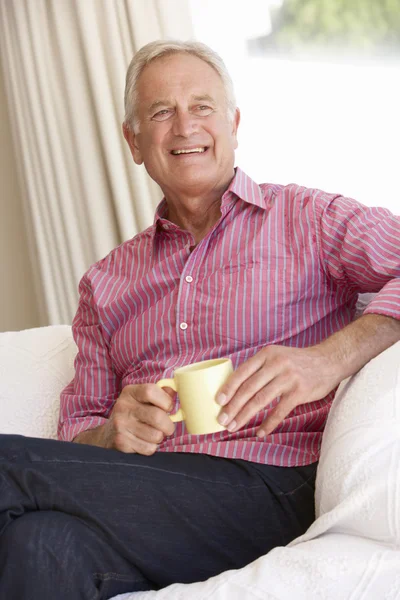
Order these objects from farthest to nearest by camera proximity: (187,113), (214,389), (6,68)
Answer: (6,68)
(187,113)
(214,389)

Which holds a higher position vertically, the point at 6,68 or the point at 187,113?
the point at 6,68

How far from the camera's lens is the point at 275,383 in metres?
1.23

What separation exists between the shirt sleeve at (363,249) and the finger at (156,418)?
401mm

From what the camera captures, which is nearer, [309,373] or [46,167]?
[309,373]

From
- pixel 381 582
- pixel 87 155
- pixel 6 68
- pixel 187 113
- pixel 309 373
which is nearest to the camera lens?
pixel 381 582

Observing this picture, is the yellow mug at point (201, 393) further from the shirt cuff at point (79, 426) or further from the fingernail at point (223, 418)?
the shirt cuff at point (79, 426)

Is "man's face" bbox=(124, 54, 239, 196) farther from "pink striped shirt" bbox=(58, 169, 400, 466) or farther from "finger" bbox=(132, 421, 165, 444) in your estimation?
"finger" bbox=(132, 421, 165, 444)

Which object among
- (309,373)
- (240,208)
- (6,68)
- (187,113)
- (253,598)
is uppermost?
(6,68)

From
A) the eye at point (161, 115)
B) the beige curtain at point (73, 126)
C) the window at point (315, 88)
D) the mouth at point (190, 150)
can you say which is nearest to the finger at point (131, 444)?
the mouth at point (190, 150)

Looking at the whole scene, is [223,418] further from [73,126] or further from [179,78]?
[73,126]

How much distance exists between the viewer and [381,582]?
0.96 metres

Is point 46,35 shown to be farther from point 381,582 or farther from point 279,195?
point 381,582

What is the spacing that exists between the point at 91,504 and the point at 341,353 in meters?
0.47

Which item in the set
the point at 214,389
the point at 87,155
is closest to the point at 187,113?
the point at 214,389
